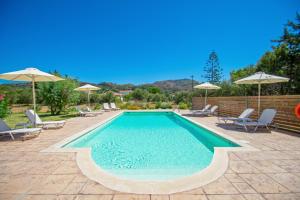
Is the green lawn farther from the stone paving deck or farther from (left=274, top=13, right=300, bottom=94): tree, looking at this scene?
(left=274, top=13, right=300, bottom=94): tree

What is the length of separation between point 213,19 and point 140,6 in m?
6.50

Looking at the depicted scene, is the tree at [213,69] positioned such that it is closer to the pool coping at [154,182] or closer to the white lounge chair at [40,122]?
the white lounge chair at [40,122]

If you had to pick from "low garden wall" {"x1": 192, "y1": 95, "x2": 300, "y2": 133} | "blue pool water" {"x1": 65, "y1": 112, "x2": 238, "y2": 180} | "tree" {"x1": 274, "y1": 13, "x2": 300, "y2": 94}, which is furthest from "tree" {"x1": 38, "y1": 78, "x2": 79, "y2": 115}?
"tree" {"x1": 274, "y1": 13, "x2": 300, "y2": 94}

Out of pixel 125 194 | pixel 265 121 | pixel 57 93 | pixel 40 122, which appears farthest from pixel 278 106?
pixel 57 93

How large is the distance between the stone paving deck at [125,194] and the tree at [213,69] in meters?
27.7

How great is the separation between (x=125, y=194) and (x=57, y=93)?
12778mm

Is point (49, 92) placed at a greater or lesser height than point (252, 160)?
greater

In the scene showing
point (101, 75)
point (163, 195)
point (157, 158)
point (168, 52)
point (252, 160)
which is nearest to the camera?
point (163, 195)

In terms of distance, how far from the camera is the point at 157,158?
4719mm

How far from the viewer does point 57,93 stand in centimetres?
1311

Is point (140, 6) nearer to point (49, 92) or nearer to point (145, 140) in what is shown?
point (49, 92)

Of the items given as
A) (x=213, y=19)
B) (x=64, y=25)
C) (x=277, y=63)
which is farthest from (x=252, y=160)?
(x=64, y=25)

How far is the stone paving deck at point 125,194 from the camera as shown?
2295mm

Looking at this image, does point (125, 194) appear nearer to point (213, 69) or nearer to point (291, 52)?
point (291, 52)
